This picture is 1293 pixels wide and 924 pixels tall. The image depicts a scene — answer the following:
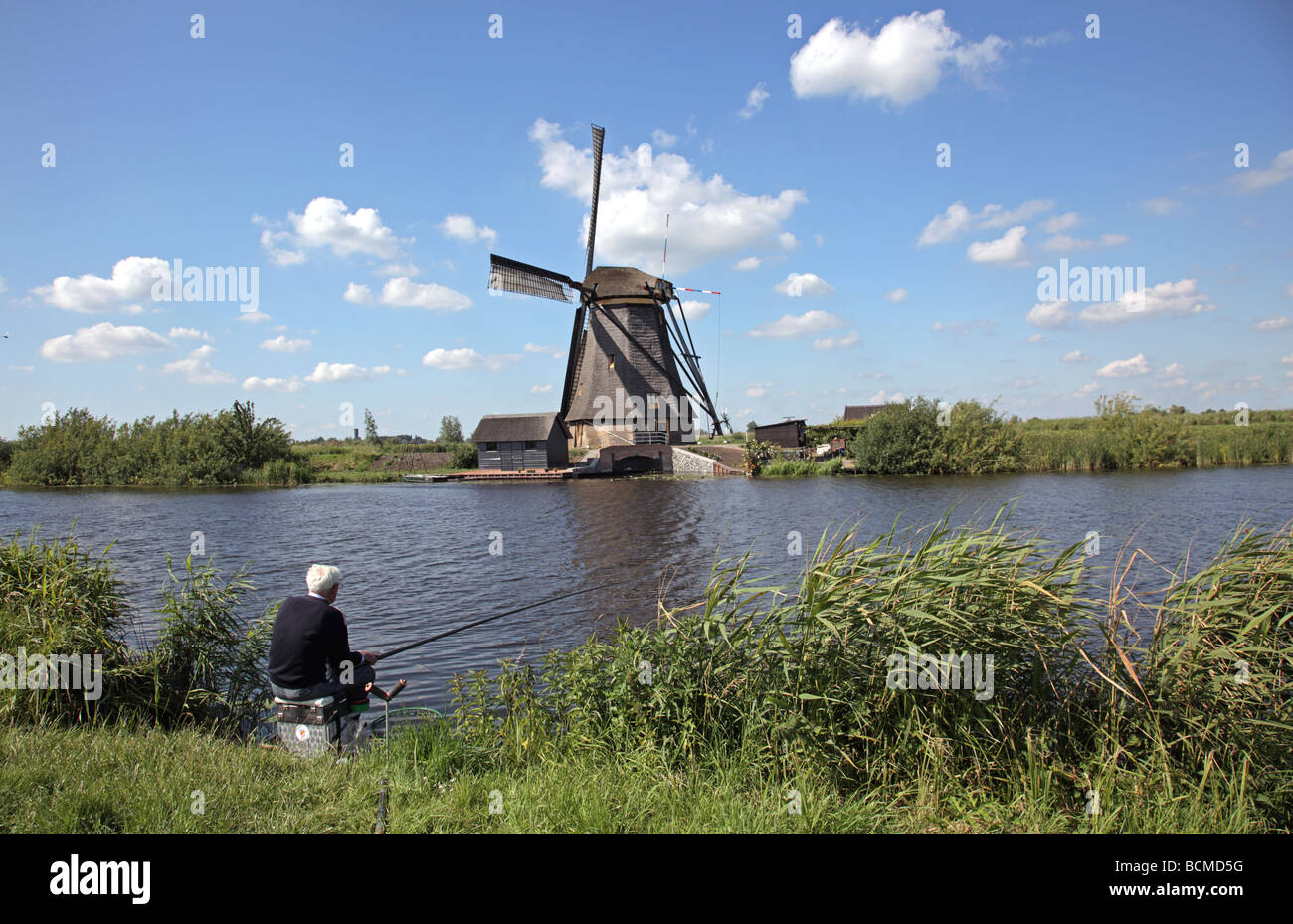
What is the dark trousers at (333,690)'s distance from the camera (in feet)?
15.9

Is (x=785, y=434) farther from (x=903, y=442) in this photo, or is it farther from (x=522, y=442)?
(x=522, y=442)

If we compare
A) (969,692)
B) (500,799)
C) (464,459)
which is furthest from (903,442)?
(500,799)

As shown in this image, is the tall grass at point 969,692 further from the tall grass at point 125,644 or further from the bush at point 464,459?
the bush at point 464,459

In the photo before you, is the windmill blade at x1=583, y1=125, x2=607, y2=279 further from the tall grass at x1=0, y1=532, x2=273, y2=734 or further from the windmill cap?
the tall grass at x1=0, y1=532, x2=273, y2=734

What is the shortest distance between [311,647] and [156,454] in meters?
46.5

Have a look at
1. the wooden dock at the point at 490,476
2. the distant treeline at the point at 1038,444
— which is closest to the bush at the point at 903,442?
the distant treeline at the point at 1038,444

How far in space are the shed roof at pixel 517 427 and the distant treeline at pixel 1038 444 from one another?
13591mm

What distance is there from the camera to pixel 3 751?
4.01 m

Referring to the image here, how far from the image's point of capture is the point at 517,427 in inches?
1720

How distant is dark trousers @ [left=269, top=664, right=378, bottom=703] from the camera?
4.84m

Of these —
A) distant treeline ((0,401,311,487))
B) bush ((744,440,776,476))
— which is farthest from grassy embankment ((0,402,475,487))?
bush ((744,440,776,476))
